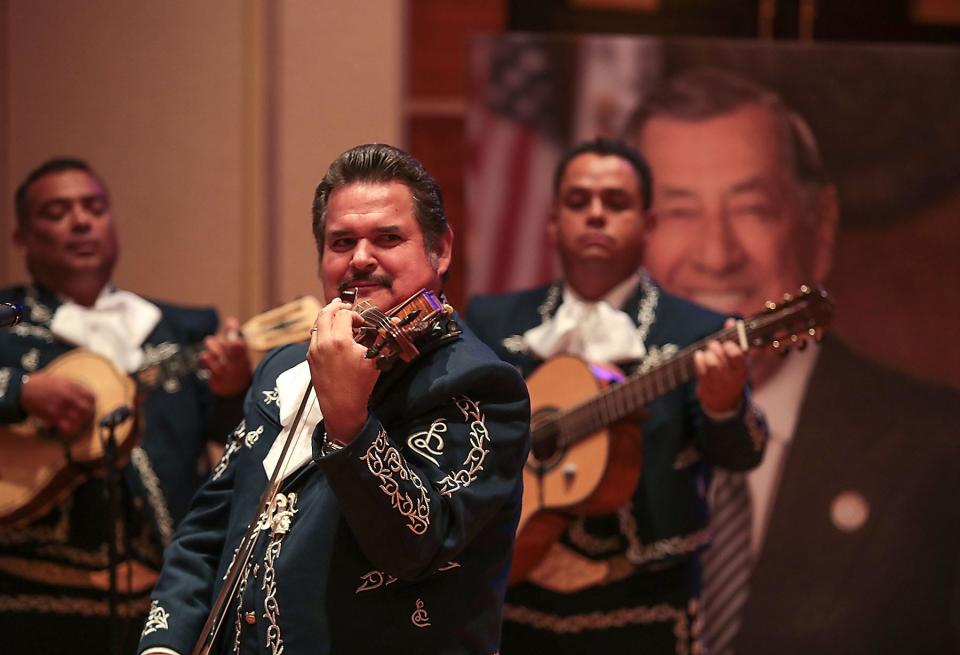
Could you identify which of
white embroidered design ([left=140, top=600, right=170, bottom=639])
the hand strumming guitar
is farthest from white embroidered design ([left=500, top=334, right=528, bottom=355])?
white embroidered design ([left=140, top=600, right=170, bottom=639])

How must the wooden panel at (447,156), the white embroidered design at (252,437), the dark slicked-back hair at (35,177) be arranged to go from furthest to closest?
1. the wooden panel at (447,156)
2. the dark slicked-back hair at (35,177)
3. the white embroidered design at (252,437)

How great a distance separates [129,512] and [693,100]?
225cm

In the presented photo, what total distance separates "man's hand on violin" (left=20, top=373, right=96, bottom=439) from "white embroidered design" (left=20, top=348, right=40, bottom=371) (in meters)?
0.15

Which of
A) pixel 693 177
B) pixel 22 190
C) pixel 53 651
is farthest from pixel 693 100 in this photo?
pixel 53 651

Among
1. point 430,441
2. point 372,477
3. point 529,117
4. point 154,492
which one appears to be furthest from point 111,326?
point 372,477

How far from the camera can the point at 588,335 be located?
344cm

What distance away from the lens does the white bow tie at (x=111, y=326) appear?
12.1 feet

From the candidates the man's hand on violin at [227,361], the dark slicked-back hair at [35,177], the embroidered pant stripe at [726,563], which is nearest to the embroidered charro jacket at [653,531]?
the embroidered pant stripe at [726,563]

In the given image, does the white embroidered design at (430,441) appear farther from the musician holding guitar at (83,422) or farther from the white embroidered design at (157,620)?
the musician holding guitar at (83,422)

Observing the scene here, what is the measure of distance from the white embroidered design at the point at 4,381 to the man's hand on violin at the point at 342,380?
6.52ft

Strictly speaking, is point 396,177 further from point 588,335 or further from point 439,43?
point 439,43

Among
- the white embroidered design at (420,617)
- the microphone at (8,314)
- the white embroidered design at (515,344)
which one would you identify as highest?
the microphone at (8,314)

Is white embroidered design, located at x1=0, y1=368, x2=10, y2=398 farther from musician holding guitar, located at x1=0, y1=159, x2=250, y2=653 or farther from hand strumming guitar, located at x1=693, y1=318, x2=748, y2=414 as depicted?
hand strumming guitar, located at x1=693, y1=318, x2=748, y2=414

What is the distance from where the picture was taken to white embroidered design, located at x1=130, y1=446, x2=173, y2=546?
3592 mm
